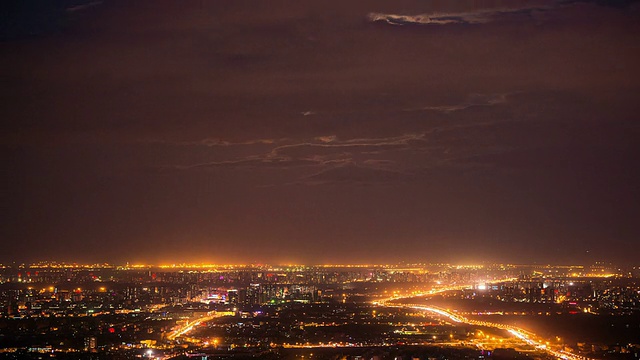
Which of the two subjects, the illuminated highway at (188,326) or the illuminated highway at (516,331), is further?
the illuminated highway at (188,326)

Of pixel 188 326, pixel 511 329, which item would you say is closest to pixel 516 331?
pixel 511 329

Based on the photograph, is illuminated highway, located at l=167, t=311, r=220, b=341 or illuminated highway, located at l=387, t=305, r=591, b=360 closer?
illuminated highway, located at l=387, t=305, r=591, b=360

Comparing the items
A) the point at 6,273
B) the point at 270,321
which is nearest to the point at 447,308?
the point at 270,321

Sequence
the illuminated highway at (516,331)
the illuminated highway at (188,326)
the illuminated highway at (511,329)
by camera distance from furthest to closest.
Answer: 1. the illuminated highway at (188,326)
2. the illuminated highway at (511,329)
3. the illuminated highway at (516,331)

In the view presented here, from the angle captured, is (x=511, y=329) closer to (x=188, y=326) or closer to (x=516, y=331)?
(x=516, y=331)

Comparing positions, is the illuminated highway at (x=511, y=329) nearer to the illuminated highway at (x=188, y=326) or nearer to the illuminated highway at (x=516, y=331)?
the illuminated highway at (x=516, y=331)

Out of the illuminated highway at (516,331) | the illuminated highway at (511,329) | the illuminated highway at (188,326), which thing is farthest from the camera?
the illuminated highway at (188,326)

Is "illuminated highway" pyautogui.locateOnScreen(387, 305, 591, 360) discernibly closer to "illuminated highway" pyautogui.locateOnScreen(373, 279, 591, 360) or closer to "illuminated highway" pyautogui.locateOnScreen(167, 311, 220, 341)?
"illuminated highway" pyautogui.locateOnScreen(373, 279, 591, 360)

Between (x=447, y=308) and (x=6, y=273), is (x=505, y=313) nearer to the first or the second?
(x=447, y=308)

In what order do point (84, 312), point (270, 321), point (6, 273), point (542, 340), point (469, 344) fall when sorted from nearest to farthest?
point (469, 344) → point (542, 340) → point (270, 321) → point (84, 312) → point (6, 273)

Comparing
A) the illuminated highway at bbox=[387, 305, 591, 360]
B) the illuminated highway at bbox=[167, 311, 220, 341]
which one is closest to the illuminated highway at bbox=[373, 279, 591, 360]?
the illuminated highway at bbox=[387, 305, 591, 360]

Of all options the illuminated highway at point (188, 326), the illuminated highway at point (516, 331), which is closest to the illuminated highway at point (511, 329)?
the illuminated highway at point (516, 331)
